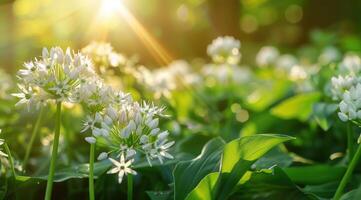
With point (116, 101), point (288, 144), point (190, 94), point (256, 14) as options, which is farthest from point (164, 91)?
point (256, 14)

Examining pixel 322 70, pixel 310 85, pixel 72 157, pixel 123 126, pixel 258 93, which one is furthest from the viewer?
Result: pixel 258 93

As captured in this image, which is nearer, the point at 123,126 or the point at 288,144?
the point at 123,126

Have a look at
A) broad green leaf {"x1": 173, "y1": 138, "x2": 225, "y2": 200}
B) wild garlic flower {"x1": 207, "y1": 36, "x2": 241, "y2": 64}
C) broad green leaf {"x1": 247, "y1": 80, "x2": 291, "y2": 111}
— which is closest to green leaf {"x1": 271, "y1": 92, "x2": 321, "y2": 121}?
broad green leaf {"x1": 247, "y1": 80, "x2": 291, "y2": 111}

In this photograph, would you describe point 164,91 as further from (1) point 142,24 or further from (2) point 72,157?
(1) point 142,24

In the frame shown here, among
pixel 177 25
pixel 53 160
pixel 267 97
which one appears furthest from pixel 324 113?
pixel 177 25

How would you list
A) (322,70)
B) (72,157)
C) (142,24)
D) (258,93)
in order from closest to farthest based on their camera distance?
(72,157), (322,70), (258,93), (142,24)

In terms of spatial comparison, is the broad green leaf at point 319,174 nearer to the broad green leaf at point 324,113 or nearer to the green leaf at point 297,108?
the broad green leaf at point 324,113
